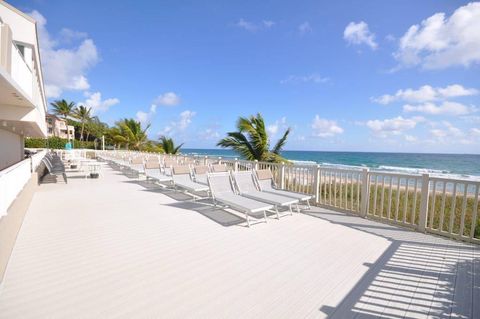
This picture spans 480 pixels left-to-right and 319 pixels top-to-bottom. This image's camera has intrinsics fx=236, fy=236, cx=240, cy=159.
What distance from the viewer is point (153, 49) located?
20734mm

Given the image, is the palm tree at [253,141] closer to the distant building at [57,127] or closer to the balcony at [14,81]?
the balcony at [14,81]

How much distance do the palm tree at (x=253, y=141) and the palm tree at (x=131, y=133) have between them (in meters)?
19.3

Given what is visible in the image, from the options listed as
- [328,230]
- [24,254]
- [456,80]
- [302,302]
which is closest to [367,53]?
[456,80]

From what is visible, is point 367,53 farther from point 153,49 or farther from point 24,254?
point 24,254

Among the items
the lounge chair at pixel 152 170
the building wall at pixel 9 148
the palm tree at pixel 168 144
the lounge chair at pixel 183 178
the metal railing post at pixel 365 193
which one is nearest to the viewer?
the metal railing post at pixel 365 193

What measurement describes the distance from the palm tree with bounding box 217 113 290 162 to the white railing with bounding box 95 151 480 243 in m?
1.76

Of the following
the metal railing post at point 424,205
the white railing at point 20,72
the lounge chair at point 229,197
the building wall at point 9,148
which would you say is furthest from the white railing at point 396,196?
the building wall at point 9,148

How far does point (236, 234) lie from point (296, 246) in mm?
1033

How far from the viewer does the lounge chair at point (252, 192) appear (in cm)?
502

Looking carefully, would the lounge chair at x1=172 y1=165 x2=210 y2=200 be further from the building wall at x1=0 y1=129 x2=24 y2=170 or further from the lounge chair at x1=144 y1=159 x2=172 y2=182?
the building wall at x1=0 y1=129 x2=24 y2=170

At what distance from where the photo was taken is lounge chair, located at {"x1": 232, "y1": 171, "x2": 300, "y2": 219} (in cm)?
502

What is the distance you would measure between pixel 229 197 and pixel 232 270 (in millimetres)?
2470

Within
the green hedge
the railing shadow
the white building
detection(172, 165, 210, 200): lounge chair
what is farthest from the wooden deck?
the green hedge

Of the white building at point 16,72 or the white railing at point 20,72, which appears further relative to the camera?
the white railing at point 20,72
